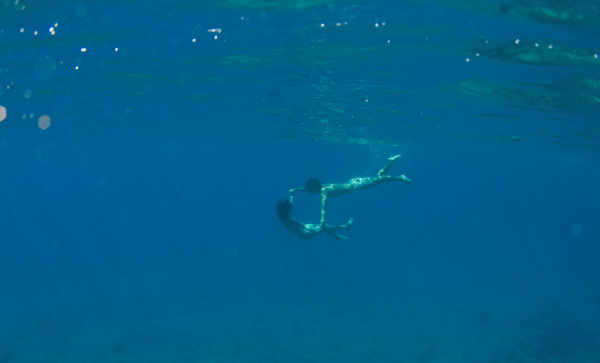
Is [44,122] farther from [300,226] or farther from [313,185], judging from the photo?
[313,185]

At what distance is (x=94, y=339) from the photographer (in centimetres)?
2317

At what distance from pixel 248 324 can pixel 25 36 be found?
19556mm

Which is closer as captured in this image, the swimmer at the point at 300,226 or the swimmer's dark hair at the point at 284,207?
the swimmer's dark hair at the point at 284,207

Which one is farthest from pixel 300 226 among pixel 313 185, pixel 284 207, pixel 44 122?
pixel 44 122

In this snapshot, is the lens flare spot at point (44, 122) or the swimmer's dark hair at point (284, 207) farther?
the lens flare spot at point (44, 122)

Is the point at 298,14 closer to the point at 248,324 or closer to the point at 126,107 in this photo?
the point at 126,107

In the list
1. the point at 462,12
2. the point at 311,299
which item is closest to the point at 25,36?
the point at 462,12

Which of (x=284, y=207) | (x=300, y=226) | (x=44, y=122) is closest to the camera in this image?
(x=284, y=207)

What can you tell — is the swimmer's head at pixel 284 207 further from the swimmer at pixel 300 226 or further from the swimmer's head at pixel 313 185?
the swimmer's head at pixel 313 185

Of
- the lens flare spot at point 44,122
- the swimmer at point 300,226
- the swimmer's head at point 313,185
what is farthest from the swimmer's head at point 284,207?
the lens flare spot at point 44,122

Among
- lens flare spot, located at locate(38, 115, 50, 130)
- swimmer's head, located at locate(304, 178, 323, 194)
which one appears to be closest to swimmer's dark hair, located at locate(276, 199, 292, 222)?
swimmer's head, located at locate(304, 178, 323, 194)

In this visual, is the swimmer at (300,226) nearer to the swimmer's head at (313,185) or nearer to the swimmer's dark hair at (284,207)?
the swimmer's dark hair at (284,207)

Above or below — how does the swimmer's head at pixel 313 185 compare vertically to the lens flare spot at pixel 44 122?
above

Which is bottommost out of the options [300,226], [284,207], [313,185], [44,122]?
[300,226]
